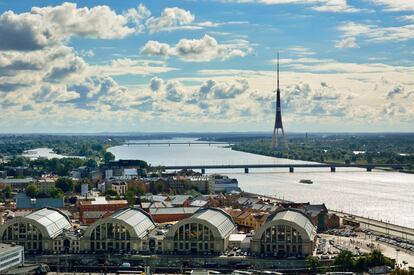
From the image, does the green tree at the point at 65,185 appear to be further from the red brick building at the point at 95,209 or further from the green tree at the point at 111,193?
the red brick building at the point at 95,209

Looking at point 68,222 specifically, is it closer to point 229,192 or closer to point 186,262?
point 186,262

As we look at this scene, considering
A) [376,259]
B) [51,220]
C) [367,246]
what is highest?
[51,220]

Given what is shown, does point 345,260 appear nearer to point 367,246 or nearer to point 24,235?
point 367,246

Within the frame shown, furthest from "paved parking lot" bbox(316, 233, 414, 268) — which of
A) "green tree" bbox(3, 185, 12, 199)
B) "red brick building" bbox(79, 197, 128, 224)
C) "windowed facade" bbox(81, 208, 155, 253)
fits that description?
"green tree" bbox(3, 185, 12, 199)

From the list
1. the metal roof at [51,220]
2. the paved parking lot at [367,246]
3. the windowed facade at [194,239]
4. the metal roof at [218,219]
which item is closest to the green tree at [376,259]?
the paved parking lot at [367,246]

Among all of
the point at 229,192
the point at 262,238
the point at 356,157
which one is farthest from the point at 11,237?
the point at 356,157

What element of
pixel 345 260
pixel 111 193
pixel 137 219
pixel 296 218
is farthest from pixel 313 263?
pixel 111 193
